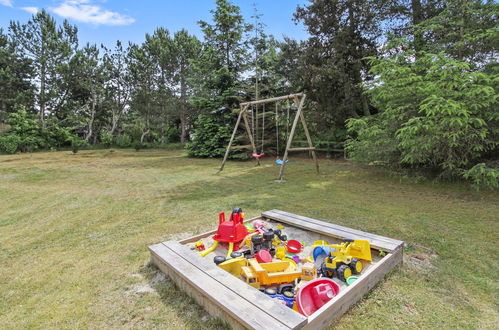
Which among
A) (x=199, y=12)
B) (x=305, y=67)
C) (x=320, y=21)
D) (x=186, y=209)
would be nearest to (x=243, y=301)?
(x=186, y=209)

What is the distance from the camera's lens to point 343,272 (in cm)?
199

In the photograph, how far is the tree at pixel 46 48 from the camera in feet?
58.2

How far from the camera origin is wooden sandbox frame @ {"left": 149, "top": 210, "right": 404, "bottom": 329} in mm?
1360

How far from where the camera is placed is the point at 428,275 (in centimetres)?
211

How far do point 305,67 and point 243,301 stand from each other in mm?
11288

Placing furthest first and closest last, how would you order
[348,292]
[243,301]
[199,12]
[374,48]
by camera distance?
[199,12] < [374,48] < [348,292] < [243,301]

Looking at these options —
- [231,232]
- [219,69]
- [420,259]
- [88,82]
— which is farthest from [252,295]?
[88,82]

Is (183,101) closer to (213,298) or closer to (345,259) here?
(345,259)

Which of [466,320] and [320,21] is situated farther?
[320,21]

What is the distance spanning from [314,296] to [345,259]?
Result: 0.53 meters

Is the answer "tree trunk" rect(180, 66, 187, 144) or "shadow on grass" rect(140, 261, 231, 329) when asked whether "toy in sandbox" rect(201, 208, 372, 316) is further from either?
"tree trunk" rect(180, 66, 187, 144)

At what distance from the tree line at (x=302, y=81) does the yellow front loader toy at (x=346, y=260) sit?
11.8ft

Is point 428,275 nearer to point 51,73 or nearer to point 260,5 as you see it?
point 260,5

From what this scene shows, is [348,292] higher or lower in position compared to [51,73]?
lower
